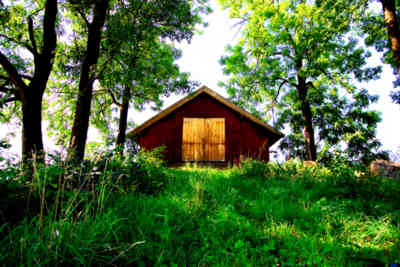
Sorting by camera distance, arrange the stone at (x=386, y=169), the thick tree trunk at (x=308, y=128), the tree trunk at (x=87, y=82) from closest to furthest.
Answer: the stone at (x=386, y=169) → the tree trunk at (x=87, y=82) → the thick tree trunk at (x=308, y=128)

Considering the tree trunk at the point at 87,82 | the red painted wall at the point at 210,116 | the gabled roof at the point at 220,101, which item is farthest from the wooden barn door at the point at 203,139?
the tree trunk at the point at 87,82

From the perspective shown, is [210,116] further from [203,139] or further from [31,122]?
[31,122]

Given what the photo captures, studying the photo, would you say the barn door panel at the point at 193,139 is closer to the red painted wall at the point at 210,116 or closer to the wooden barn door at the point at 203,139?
the wooden barn door at the point at 203,139

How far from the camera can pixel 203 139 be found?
12.2 metres

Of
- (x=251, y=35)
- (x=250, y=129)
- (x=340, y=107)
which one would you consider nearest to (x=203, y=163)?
(x=250, y=129)

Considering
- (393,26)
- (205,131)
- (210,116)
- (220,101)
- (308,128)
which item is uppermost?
(393,26)

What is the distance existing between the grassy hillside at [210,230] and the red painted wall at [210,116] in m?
7.87

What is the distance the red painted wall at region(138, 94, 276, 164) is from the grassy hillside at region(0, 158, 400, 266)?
7866 millimetres

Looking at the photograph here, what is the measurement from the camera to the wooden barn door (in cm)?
1201

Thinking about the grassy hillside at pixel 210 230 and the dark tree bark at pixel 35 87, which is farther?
the dark tree bark at pixel 35 87

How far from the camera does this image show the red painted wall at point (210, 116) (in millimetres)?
12266

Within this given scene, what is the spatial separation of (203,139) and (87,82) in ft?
21.0

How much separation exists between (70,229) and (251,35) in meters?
13.3

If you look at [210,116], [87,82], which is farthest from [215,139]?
[87,82]
